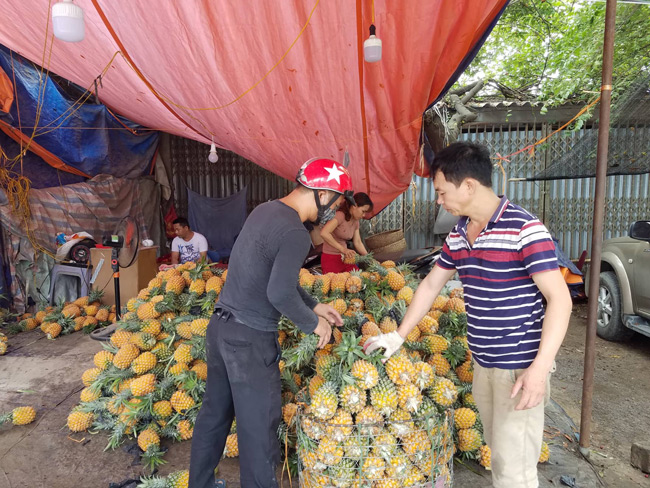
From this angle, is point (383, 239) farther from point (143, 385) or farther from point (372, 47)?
point (143, 385)

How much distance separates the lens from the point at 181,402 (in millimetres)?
2941

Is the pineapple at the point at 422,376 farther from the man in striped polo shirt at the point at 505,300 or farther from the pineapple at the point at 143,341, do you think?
the pineapple at the point at 143,341

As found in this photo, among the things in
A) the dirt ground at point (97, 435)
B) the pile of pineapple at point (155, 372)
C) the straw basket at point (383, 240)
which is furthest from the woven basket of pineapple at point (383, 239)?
the pile of pineapple at point (155, 372)

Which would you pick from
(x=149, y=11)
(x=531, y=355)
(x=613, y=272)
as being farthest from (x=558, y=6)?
(x=531, y=355)

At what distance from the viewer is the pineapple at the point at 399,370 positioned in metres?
2.21

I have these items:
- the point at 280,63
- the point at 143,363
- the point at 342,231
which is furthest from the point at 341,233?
the point at 143,363

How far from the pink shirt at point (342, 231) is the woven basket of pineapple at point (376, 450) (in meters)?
2.65

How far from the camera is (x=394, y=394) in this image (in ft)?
7.12

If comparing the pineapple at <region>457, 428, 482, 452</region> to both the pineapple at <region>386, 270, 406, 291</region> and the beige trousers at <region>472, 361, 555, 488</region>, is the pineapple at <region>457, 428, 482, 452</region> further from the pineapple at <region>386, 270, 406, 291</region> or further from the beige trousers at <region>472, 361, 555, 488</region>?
the pineapple at <region>386, 270, 406, 291</region>

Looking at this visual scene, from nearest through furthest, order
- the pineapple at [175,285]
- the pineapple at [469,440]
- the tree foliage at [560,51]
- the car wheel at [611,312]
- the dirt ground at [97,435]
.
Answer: the pineapple at [469,440] → the dirt ground at [97,435] → the pineapple at [175,285] → the car wheel at [611,312] → the tree foliage at [560,51]

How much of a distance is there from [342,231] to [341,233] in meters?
0.03

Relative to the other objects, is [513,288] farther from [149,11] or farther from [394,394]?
[149,11]

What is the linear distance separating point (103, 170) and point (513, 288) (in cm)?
697

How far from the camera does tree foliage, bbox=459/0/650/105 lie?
5621 mm
